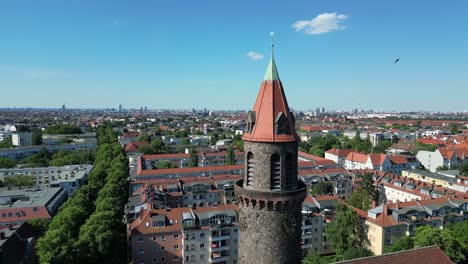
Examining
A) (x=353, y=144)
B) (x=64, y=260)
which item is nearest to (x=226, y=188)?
(x=64, y=260)

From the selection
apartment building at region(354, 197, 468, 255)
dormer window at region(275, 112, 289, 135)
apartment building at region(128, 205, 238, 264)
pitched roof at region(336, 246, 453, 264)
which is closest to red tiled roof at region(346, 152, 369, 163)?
apartment building at region(354, 197, 468, 255)

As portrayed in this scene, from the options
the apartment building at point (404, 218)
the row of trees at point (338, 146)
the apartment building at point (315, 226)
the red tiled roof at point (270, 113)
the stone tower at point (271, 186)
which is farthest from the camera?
the row of trees at point (338, 146)

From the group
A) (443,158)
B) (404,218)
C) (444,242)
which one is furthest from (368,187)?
(443,158)

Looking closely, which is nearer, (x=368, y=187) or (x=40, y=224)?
(x=40, y=224)

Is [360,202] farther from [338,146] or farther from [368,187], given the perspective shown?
[338,146]

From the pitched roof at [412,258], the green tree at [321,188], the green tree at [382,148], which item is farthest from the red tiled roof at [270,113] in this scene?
the green tree at [382,148]

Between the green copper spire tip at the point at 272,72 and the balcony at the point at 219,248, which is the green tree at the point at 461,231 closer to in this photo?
the balcony at the point at 219,248
